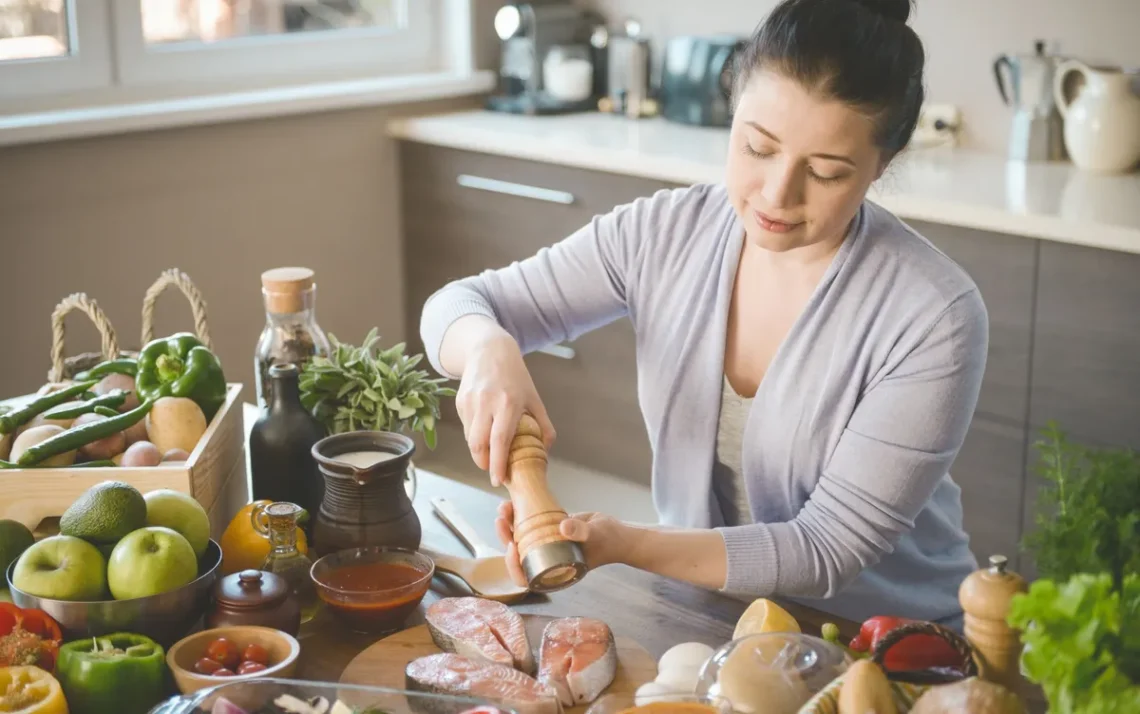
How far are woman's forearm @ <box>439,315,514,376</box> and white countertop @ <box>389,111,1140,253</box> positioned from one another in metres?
0.54

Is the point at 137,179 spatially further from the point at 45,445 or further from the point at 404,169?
the point at 45,445

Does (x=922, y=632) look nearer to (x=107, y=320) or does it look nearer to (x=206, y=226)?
(x=107, y=320)

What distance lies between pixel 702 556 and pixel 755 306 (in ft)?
1.36

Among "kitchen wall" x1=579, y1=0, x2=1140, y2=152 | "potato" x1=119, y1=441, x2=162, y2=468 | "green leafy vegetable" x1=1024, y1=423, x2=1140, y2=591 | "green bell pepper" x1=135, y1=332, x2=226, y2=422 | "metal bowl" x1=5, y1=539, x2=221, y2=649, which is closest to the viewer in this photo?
"green leafy vegetable" x1=1024, y1=423, x2=1140, y2=591

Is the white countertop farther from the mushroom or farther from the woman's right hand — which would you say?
the mushroom

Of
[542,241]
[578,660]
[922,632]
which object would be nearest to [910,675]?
[922,632]

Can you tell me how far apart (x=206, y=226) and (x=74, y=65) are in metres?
0.46

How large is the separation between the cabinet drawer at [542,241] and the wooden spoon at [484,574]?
1.73m

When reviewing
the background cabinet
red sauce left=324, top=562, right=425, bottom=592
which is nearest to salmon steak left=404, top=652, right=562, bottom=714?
red sauce left=324, top=562, right=425, bottom=592

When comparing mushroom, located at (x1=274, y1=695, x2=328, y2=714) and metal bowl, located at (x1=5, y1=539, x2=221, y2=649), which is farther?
metal bowl, located at (x1=5, y1=539, x2=221, y2=649)

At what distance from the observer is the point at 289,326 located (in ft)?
5.26

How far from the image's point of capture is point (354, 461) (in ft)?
4.58

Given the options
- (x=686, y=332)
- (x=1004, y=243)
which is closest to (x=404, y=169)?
(x=1004, y=243)

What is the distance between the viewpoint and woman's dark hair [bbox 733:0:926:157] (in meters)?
1.42
